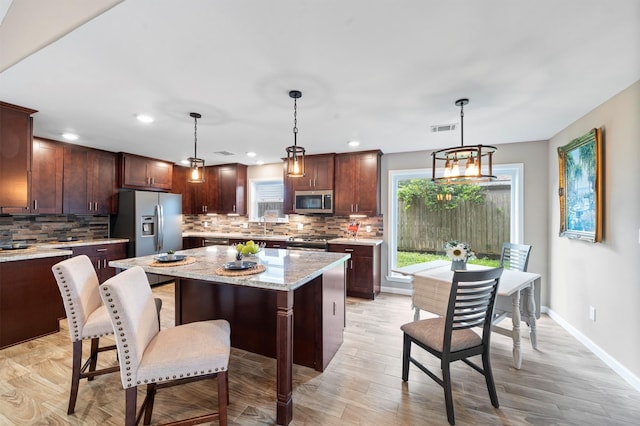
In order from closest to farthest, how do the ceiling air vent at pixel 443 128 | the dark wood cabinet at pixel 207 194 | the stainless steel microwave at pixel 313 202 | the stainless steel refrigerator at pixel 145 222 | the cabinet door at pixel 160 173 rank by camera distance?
the ceiling air vent at pixel 443 128 < the stainless steel refrigerator at pixel 145 222 < the stainless steel microwave at pixel 313 202 < the cabinet door at pixel 160 173 < the dark wood cabinet at pixel 207 194

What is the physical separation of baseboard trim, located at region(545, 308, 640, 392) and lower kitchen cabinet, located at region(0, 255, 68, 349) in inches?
Result: 222

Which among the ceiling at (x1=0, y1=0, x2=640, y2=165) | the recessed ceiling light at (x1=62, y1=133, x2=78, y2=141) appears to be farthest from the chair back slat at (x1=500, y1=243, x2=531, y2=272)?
the recessed ceiling light at (x1=62, y1=133, x2=78, y2=141)

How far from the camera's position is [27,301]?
9.55 feet

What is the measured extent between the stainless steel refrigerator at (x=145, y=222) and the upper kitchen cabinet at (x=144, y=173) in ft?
0.91

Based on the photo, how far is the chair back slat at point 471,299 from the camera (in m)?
1.79

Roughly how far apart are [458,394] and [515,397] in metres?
0.41

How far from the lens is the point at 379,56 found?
1868 mm

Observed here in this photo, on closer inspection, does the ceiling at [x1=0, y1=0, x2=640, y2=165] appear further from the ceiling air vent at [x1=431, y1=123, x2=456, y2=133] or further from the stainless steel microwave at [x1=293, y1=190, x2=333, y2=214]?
the stainless steel microwave at [x1=293, y1=190, x2=333, y2=214]

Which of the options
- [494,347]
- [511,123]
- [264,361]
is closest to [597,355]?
[494,347]

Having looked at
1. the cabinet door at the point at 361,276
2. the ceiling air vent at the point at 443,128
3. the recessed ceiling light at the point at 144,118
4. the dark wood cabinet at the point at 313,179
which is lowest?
the cabinet door at the point at 361,276

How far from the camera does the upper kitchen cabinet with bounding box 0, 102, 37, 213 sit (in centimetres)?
271

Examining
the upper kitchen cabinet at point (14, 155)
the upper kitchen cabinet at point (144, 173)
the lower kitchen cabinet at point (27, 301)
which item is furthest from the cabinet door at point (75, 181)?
the lower kitchen cabinet at point (27, 301)

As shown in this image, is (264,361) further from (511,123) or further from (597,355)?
(511,123)

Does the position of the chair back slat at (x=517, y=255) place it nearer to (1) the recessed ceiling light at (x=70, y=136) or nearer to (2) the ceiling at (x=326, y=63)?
(2) the ceiling at (x=326, y=63)
